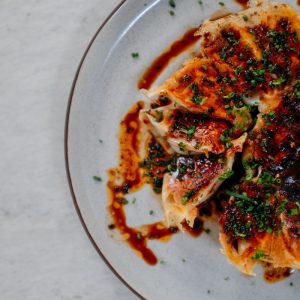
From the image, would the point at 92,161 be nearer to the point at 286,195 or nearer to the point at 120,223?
the point at 120,223

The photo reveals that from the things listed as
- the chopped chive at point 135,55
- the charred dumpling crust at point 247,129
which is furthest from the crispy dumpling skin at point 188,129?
the chopped chive at point 135,55

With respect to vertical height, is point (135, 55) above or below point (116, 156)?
above

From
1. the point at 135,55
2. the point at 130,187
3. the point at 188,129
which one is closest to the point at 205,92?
the point at 188,129

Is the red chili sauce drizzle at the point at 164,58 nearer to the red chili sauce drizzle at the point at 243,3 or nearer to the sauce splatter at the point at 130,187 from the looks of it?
the sauce splatter at the point at 130,187

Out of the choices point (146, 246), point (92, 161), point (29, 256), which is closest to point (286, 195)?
point (146, 246)

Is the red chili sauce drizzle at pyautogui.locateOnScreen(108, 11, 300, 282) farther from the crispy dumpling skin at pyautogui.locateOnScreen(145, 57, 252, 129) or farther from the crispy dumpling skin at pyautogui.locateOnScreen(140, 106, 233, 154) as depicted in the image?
the crispy dumpling skin at pyautogui.locateOnScreen(140, 106, 233, 154)

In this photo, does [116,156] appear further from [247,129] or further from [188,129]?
[247,129]
